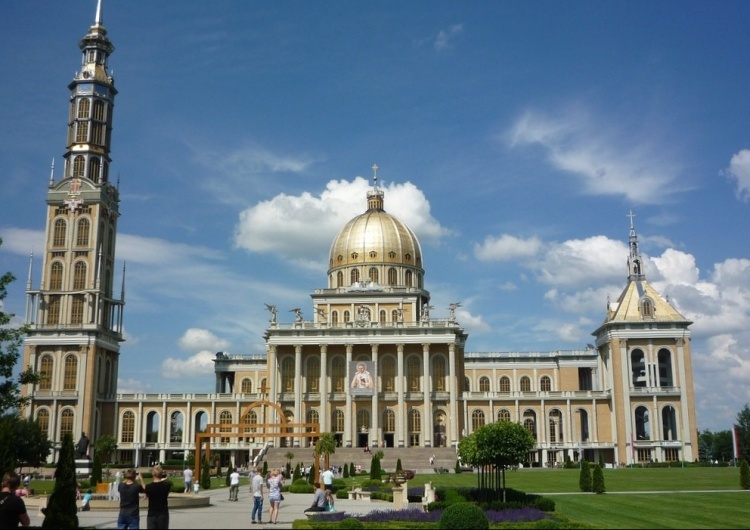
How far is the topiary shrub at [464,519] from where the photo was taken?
22.9 meters

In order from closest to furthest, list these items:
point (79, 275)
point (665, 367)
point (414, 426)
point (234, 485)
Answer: point (234, 485)
point (414, 426)
point (79, 275)
point (665, 367)

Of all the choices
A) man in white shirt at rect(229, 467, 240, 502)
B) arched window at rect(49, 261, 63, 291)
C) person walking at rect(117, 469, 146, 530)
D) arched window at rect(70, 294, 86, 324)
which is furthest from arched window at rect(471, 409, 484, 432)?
person walking at rect(117, 469, 146, 530)

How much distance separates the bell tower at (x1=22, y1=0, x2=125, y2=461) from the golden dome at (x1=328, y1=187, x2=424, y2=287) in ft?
86.7

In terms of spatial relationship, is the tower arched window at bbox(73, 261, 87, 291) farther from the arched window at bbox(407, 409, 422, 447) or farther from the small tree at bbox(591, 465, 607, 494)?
the small tree at bbox(591, 465, 607, 494)

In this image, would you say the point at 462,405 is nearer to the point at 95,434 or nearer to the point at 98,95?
the point at 95,434

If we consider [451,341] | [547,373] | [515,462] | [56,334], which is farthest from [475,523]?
[547,373]

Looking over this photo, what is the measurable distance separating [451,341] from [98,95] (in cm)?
4887

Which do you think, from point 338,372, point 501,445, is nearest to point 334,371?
point 338,372

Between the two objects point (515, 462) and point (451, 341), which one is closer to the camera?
point (515, 462)

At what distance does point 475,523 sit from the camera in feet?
75.1

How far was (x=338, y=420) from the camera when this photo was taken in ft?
299

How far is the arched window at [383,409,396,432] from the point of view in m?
90.6

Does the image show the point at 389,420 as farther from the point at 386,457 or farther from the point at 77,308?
the point at 77,308

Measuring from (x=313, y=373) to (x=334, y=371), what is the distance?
2375 millimetres
